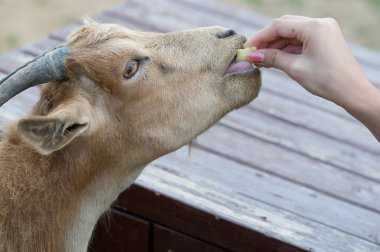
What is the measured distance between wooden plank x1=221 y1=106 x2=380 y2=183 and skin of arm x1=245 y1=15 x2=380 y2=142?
1.43 m

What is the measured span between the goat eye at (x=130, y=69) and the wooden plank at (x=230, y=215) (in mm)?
1045

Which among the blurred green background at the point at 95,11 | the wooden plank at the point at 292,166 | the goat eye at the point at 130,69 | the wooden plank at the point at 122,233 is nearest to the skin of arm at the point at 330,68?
the goat eye at the point at 130,69

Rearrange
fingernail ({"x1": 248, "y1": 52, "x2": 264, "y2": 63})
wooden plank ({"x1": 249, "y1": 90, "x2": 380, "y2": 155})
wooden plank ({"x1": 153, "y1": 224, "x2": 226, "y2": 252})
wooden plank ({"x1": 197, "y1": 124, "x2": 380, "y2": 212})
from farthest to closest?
wooden plank ({"x1": 249, "y1": 90, "x2": 380, "y2": 155}) < wooden plank ({"x1": 197, "y1": 124, "x2": 380, "y2": 212}) < wooden plank ({"x1": 153, "y1": 224, "x2": 226, "y2": 252}) < fingernail ({"x1": 248, "y1": 52, "x2": 264, "y2": 63})

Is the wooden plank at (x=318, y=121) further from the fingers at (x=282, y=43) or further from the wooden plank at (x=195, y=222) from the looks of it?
the fingers at (x=282, y=43)

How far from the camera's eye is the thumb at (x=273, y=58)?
129 inches

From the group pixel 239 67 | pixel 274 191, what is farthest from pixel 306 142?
pixel 239 67

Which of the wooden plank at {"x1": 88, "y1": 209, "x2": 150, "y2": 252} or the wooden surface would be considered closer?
the wooden surface

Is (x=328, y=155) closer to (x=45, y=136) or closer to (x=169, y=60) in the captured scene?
(x=169, y=60)

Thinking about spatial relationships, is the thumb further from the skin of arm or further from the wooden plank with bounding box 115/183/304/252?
the wooden plank with bounding box 115/183/304/252

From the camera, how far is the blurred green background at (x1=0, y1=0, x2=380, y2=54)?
31.2 ft

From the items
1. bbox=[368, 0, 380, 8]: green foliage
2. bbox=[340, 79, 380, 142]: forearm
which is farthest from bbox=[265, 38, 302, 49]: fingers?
bbox=[368, 0, 380, 8]: green foliage

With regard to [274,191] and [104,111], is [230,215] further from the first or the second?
[104,111]

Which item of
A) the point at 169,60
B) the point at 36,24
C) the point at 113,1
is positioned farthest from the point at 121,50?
the point at 113,1

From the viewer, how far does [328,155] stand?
15.7 feet
